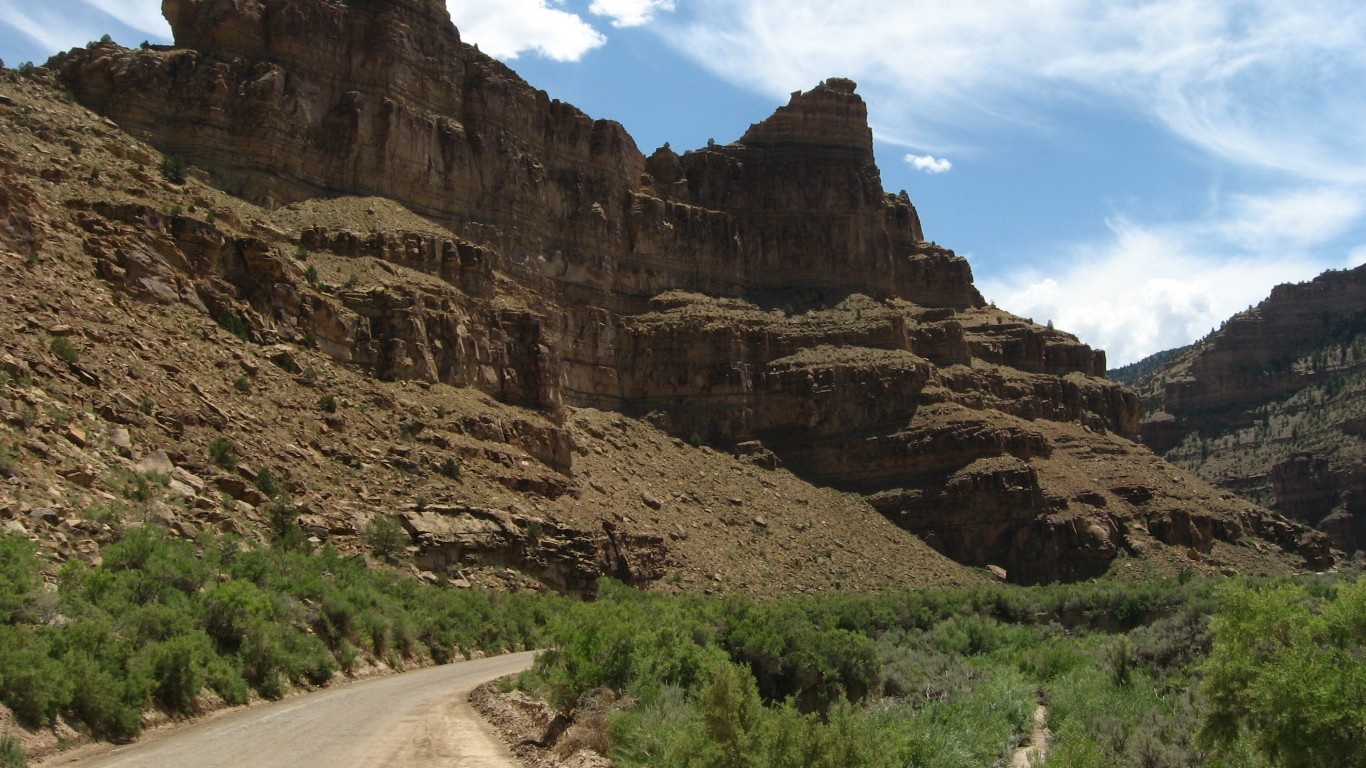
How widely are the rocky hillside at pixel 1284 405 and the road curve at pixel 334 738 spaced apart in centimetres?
11391

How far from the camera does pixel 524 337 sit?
6419 centimetres

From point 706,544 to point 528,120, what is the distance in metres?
36.6

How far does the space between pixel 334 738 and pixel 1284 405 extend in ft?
472

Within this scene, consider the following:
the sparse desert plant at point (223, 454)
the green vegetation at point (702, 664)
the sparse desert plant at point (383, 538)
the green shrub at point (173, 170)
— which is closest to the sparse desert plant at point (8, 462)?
the green vegetation at point (702, 664)

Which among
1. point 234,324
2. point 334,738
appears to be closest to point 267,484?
point 234,324

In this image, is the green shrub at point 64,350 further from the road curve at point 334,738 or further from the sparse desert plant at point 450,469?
the sparse desert plant at point 450,469

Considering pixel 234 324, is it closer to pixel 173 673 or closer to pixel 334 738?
pixel 173 673

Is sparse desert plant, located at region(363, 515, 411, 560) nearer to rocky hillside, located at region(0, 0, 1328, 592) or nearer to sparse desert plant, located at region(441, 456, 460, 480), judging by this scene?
rocky hillside, located at region(0, 0, 1328, 592)

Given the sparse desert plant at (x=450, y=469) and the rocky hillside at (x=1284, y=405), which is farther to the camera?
the rocky hillside at (x=1284, y=405)

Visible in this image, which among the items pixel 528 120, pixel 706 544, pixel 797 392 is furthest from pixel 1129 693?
pixel 528 120

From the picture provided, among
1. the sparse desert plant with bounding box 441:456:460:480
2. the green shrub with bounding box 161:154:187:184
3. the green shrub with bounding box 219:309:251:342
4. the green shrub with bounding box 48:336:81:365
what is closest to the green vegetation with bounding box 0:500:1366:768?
the green shrub with bounding box 48:336:81:365

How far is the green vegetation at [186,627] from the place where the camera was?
17.7 m

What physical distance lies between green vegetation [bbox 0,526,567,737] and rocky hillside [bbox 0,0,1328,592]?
338 cm

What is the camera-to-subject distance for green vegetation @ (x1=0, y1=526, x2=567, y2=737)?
17.7 metres
